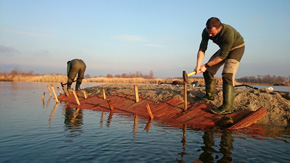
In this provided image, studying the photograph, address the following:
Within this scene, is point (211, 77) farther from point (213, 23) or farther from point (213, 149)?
point (213, 149)

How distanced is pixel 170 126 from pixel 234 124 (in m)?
1.77

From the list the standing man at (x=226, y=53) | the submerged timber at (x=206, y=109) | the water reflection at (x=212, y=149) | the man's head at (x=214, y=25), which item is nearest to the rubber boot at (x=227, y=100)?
the standing man at (x=226, y=53)

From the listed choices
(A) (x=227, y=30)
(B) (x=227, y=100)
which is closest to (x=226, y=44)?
(A) (x=227, y=30)

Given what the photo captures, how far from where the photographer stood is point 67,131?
A: 6.21m

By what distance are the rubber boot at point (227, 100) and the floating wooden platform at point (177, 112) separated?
0.19 m

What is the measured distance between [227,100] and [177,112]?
195cm

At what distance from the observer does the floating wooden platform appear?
6684 millimetres

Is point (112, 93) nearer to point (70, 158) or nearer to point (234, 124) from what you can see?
point (234, 124)

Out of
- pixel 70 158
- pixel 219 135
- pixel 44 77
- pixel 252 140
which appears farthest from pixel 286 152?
pixel 44 77

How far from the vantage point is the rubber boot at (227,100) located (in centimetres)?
666

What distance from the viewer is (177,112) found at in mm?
8156

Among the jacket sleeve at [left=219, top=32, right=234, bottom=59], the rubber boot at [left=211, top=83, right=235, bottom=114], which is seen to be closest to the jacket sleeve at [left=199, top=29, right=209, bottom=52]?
the jacket sleeve at [left=219, top=32, right=234, bottom=59]

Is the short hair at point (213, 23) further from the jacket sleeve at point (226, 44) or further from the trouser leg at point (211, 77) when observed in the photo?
the trouser leg at point (211, 77)

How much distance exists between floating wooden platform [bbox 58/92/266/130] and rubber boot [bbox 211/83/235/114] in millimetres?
189
